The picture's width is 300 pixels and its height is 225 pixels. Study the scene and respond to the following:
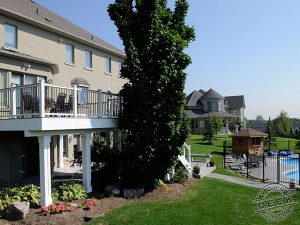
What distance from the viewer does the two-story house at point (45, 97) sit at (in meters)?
11.7

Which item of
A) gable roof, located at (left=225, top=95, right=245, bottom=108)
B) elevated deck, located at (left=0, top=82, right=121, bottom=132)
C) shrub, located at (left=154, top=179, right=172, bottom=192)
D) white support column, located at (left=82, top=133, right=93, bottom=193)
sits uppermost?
gable roof, located at (left=225, top=95, right=245, bottom=108)

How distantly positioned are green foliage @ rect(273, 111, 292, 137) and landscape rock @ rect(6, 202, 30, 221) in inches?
2596

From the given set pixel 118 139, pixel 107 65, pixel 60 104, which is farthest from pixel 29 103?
pixel 107 65

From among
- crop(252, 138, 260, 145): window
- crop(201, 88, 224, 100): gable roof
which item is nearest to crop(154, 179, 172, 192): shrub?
crop(252, 138, 260, 145): window

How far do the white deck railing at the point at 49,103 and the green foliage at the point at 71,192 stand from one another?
3007 millimetres

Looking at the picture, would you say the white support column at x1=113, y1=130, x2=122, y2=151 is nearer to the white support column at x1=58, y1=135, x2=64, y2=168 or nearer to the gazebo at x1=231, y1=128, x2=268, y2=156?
the white support column at x1=58, y1=135, x2=64, y2=168

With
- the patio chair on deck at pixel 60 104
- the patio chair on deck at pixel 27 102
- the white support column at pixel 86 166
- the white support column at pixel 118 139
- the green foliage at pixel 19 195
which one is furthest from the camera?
the white support column at pixel 118 139

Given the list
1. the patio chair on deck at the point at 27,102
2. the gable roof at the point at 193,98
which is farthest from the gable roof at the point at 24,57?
the gable roof at the point at 193,98

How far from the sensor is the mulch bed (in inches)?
399

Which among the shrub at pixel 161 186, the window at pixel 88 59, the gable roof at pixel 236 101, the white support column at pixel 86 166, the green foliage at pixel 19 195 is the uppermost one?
the window at pixel 88 59

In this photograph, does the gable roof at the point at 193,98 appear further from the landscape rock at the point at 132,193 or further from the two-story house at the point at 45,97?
the landscape rock at the point at 132,193

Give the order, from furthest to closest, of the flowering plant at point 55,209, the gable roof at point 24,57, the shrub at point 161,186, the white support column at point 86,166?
the gable roof at point 24,57 → the shrub at point 161,186 → the white support column at point 86,166 → the flowering plant at point 55,209

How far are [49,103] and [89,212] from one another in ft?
14.4

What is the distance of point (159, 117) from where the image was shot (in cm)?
1418
